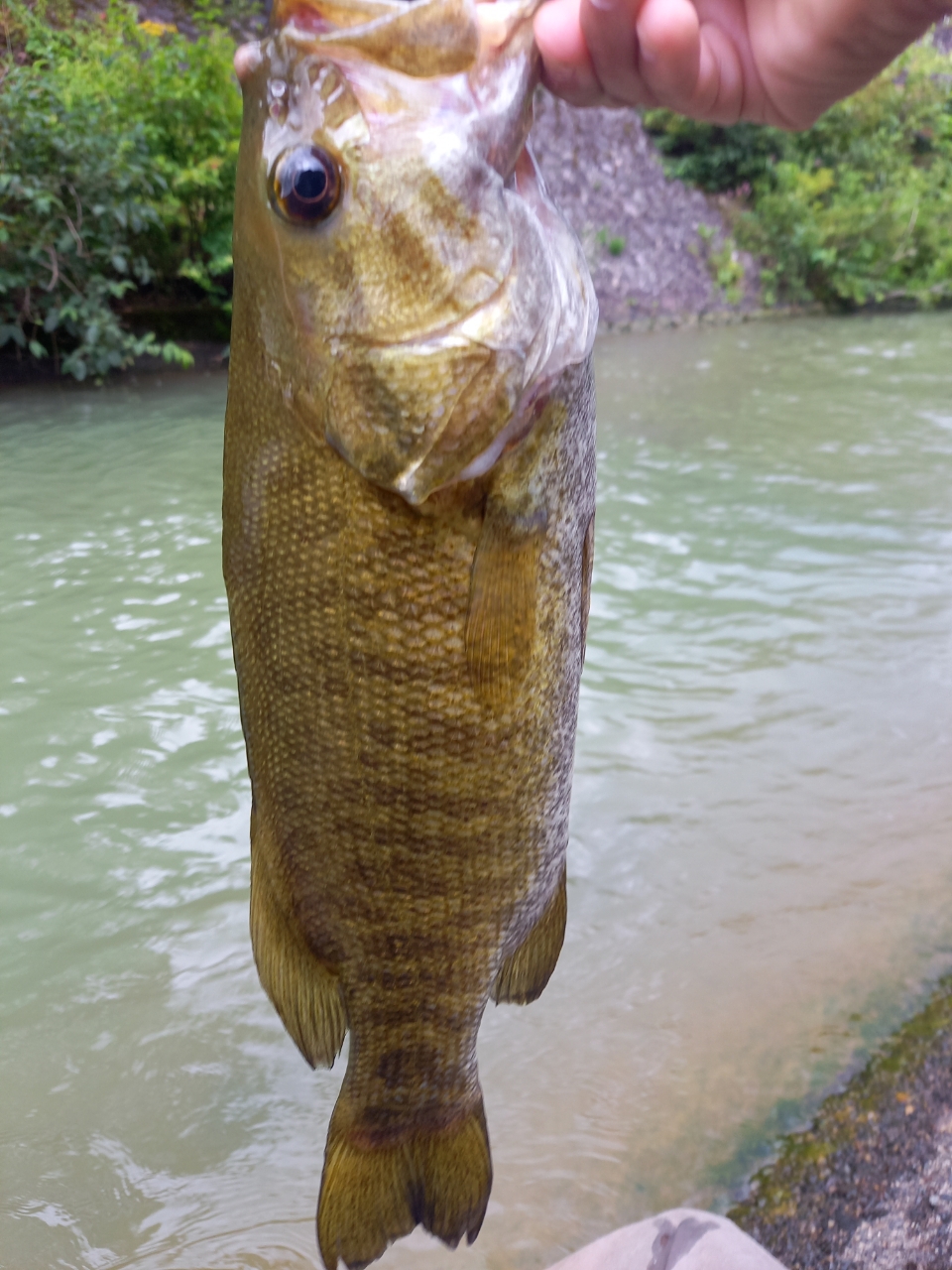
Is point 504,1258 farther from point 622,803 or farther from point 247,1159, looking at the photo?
point 622,803

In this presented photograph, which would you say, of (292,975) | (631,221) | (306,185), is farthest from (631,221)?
(292,975)

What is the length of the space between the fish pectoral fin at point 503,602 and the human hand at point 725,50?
1.78 feet

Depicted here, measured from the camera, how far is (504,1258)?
81.0 inches

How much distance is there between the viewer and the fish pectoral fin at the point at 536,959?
1.51 metres

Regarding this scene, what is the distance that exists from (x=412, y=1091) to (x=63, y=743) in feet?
9.74

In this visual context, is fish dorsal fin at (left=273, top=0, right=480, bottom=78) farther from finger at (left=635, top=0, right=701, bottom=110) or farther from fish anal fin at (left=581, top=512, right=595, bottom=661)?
fish anal fin at (left=581, top=512, right=595, bottom=661)

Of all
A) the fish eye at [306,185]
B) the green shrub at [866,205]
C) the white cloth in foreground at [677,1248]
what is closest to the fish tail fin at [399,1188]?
the white cloth in foreground at [677,1248]

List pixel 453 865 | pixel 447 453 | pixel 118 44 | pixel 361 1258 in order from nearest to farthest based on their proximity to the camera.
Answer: pixel 447 453 → pixel 453 865 → pixel 361 1258 → pixel 118 44

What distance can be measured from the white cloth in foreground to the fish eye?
1814 mm

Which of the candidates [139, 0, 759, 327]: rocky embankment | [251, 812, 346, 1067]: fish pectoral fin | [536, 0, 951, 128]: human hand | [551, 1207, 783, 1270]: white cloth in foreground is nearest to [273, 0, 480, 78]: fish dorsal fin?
[536, 0, 951, 128]: human hand

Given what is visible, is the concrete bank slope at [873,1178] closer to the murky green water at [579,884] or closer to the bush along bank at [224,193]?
the murky green water at [579,884]

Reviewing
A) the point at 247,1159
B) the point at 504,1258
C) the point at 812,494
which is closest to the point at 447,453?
the point at 504,1258

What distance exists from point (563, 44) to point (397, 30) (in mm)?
195

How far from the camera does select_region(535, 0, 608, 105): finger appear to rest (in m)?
1.10
